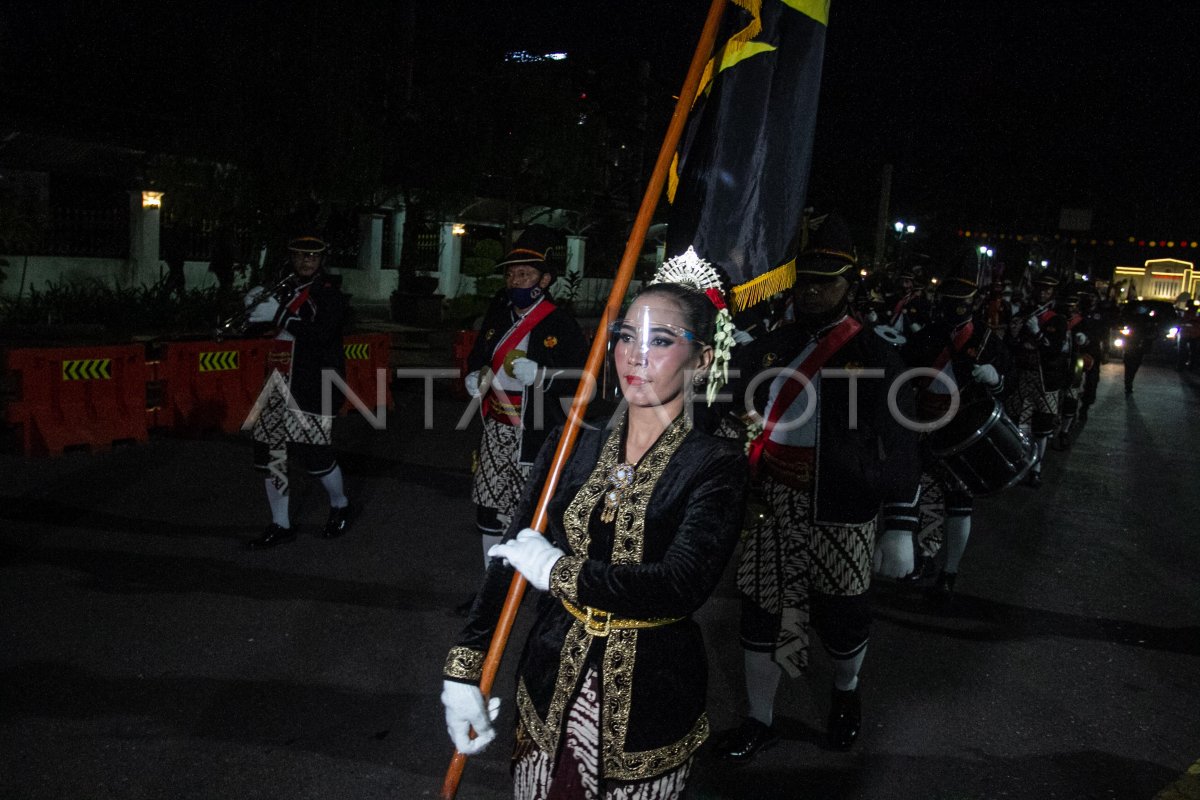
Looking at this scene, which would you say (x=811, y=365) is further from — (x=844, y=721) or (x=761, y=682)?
(x=844, y=721)

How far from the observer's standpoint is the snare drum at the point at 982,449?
5.74 metres

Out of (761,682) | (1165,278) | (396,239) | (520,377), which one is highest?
(1165,278)

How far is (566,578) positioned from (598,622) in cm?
16

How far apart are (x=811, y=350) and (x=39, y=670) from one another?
3672 millimetres

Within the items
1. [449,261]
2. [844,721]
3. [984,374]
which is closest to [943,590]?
[984,374]

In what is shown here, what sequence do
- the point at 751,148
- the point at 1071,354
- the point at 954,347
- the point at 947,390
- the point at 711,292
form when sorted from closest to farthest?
the point at 711,292 < the point at 751,148 < the point at 947,390 < the point at 954,347 < the point at 1071,354

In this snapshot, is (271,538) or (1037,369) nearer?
(271,538)

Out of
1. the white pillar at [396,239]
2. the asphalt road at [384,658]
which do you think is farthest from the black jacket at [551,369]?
the white pillar at [396,239]

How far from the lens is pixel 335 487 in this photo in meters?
6.78

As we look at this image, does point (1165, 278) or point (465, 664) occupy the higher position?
point (1165, 278)

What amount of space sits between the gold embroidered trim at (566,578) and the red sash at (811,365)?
6.17ft

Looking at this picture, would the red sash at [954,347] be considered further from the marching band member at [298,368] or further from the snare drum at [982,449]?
the marching band member at [298,368]

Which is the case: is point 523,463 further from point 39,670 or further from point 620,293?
point 620,293

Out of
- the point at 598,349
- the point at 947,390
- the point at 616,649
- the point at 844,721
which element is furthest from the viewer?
the point at 947,390
